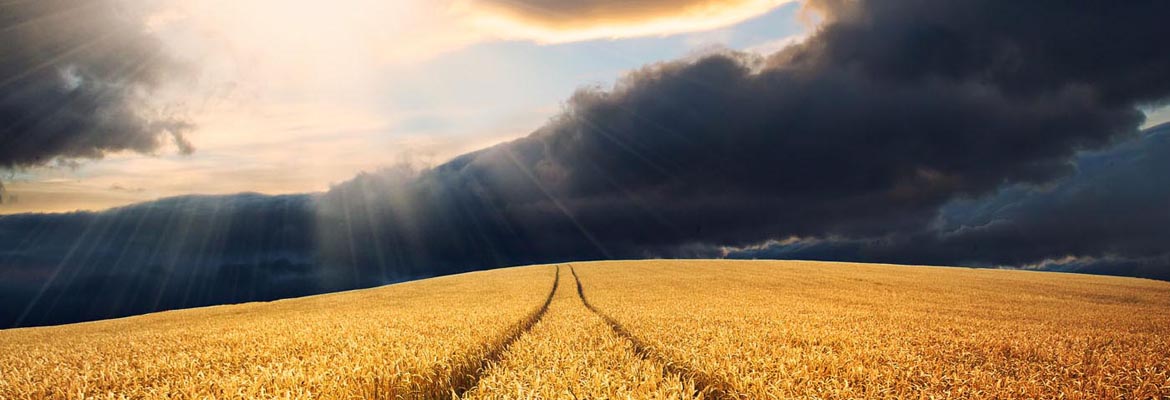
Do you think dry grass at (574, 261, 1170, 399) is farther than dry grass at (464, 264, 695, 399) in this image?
Yes

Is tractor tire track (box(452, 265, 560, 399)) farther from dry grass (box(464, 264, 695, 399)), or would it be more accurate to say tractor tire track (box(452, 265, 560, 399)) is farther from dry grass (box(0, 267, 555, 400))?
dry grass (box(464, 264, 695, 399))

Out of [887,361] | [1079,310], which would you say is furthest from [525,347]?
[1079,310]

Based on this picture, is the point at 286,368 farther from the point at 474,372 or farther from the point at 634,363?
the point at 634,363

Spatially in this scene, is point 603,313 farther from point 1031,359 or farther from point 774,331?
point 1031,359

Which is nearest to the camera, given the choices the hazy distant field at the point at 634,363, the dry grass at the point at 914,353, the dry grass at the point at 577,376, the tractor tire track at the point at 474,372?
the dry grass at the point at 577,376

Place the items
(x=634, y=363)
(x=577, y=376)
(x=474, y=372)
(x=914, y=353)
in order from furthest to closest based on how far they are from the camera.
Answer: (x=914, y=353) < (x=474, y=372) < (x=634, y=363) < (x=577, y=376)

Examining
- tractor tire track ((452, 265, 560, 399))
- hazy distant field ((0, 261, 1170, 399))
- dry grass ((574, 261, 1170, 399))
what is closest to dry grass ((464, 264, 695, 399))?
hazy distant field ((0, 261, 1170, 399))

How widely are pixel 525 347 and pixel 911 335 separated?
358 inches

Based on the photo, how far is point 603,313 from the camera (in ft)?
57.6

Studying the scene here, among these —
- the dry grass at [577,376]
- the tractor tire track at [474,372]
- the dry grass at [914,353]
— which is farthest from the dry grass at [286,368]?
the dry grass at [914,353]

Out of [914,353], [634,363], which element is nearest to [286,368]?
[634,363]

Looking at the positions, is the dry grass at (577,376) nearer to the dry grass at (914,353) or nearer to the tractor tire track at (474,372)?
the tractor tire track at (474,372)

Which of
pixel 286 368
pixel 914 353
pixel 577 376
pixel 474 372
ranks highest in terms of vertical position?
pixel 577 376

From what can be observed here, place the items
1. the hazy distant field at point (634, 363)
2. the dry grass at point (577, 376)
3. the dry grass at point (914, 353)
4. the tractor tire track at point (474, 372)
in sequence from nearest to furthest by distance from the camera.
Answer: the dry grass at point (577, 376) → the hazy distant field at point (634, 363) → the dry grass at point (914, 353) → the tractor tire track at point (474, 372)
